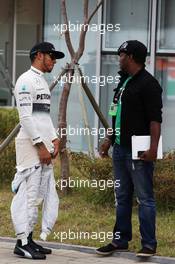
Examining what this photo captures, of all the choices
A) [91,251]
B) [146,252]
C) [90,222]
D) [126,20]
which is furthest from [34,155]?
[126,20]

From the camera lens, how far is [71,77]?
10.5m

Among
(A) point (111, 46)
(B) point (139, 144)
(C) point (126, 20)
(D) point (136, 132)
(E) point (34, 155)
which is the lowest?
(E) point (34, 155)

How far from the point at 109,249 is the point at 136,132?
124 centimetres

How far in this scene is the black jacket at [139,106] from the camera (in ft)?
24.3

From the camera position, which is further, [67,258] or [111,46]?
[111,46]

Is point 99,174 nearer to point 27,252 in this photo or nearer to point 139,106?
point 27,252

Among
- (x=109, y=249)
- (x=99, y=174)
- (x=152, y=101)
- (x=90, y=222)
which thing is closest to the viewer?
(x=152, y=101)

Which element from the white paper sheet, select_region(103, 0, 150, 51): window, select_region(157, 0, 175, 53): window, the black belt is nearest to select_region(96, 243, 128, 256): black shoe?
the white paper sheet

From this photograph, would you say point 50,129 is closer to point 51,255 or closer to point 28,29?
point 51,255

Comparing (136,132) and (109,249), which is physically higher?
(136,132)

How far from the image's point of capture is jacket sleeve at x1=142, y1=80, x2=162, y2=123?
740 cm

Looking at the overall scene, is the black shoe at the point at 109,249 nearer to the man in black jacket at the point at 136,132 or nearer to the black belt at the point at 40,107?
the man in black jacket at the point at 136,132

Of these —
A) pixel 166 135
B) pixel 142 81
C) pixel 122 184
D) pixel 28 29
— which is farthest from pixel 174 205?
pixel 28 29

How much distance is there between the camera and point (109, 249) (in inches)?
310
